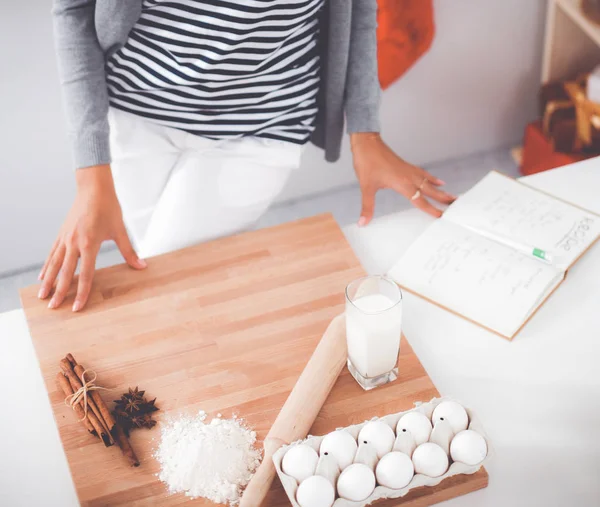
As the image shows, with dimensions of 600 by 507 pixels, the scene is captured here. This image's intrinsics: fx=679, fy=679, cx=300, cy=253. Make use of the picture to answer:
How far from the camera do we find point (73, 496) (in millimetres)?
859

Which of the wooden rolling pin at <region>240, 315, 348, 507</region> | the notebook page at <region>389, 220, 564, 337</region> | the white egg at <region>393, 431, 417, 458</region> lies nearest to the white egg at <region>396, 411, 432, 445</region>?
the white egg at <region>393, 431, 417, 458</region>

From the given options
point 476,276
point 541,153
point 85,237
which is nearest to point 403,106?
point 541,153

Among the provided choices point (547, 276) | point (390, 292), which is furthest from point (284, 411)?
point (547, 276)

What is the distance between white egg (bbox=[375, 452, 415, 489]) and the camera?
2.45ft

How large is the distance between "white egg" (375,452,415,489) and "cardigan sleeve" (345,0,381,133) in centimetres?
71

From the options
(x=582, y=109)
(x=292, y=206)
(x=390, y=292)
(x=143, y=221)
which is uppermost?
(x=390, y=292)

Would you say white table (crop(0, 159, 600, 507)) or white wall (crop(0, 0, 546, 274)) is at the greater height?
white table (crop(0, 159, 600, 507))

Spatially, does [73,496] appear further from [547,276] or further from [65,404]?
[547,276]

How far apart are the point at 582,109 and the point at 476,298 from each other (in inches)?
53.2

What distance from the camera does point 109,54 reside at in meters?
1.15

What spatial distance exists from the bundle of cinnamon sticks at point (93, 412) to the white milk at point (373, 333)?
313mm

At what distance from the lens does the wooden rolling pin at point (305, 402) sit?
2.57 feet

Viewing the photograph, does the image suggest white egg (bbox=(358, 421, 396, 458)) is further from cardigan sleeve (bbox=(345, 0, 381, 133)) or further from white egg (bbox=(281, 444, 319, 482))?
cardigan sleeve (bbox=(345, 0, 381, 133))

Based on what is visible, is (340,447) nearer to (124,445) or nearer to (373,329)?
(373,329)
